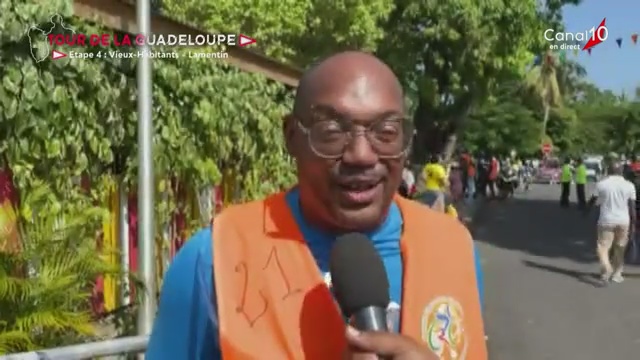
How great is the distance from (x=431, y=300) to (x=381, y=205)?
0.63ft

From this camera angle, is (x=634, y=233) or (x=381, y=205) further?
(x=634, y=233)

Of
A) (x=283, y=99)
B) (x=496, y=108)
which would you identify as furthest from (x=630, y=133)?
(x=283, y=99)

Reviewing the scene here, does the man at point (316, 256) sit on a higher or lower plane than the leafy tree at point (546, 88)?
lower

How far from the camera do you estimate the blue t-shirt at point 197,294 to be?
72.4 inches

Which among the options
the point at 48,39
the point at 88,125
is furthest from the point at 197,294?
the point at 88,125

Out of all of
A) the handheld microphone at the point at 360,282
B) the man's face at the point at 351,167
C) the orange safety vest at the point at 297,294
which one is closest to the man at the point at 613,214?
the orange safety vest at the point at 297,294

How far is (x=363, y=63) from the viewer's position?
1903mm

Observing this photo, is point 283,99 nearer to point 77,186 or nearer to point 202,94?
point 202,94

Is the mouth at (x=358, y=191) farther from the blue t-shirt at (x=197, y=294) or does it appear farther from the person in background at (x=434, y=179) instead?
the person in background at (x=434, y=179)

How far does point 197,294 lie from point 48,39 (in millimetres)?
3368

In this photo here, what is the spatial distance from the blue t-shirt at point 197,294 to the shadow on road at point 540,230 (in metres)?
13.6

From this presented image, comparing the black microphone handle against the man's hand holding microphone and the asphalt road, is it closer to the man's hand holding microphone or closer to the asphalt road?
the man's hand holding microphone

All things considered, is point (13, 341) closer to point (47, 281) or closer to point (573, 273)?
point (47, 281)

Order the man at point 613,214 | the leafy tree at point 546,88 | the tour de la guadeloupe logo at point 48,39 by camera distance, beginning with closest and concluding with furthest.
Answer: the tour de la guadeloupe logo at point 48,39 → the man at point 613,214 → the leafy tree at point 546,88
